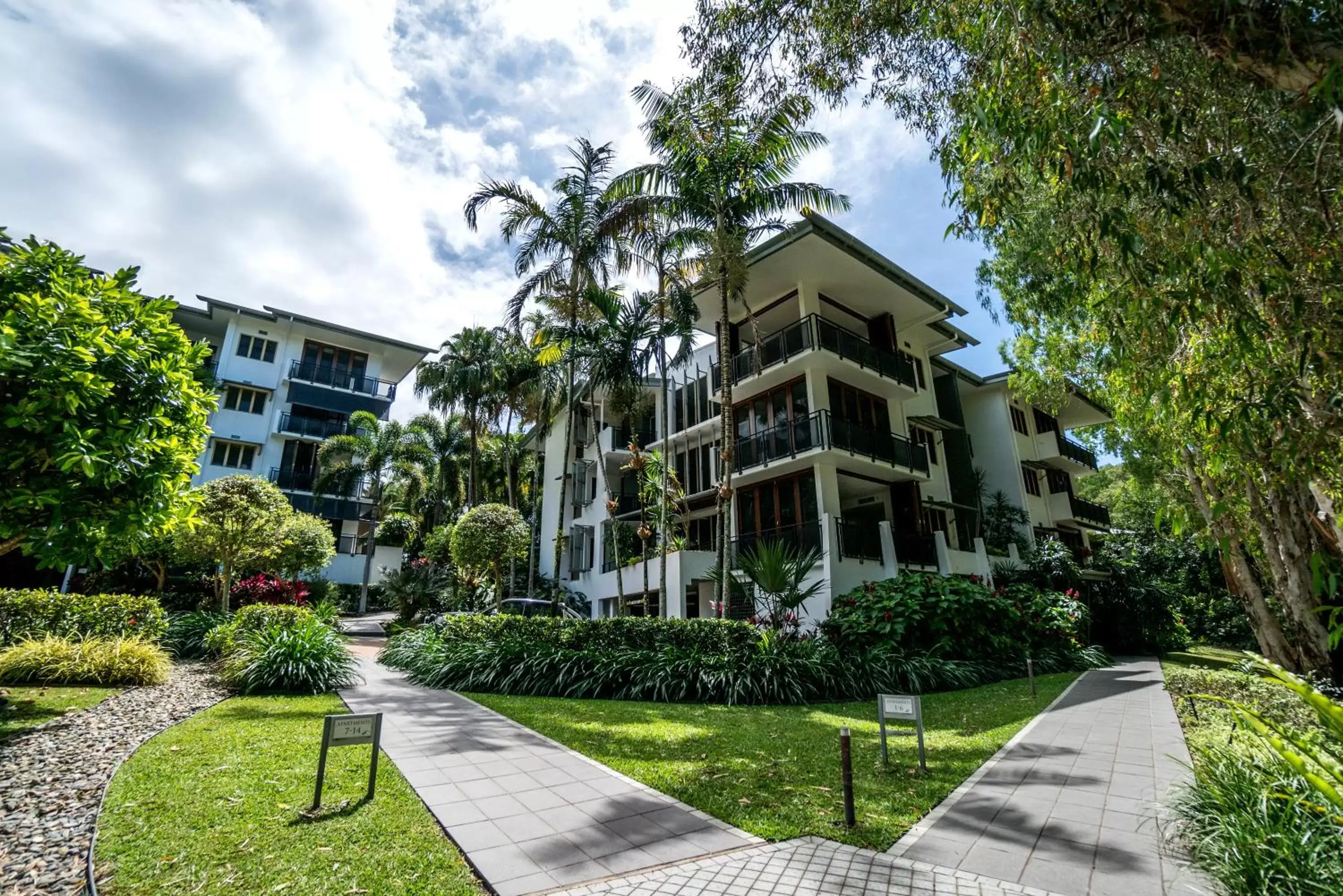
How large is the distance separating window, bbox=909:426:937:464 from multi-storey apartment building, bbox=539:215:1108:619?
0.28 ft

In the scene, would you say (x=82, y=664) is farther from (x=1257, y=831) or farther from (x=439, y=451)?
(x=439, y=451)

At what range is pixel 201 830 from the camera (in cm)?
397

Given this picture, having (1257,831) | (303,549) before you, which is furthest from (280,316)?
(1257,831)

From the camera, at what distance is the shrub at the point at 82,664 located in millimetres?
9000

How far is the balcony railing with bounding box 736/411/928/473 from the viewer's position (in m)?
16.1

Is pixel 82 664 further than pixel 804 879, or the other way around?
pixel 82 664

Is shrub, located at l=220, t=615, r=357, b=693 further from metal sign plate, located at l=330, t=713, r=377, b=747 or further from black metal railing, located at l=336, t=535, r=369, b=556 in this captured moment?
black metal railing, located at l=336, t=535, r=369, b=556

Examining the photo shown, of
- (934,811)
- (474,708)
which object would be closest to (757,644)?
(474,708)

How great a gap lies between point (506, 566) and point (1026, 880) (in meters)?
26.1

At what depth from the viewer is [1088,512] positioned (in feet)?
86.0

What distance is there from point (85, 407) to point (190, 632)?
35.7 feet

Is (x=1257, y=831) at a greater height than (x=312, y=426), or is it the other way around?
(x=312, y=426)

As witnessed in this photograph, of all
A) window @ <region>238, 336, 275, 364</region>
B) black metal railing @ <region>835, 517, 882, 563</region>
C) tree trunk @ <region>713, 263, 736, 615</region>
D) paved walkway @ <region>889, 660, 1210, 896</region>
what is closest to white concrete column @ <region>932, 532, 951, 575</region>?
black metal railing @ <region>835, 517, 882, 563</region>

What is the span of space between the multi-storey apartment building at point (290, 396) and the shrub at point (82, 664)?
738 inches
